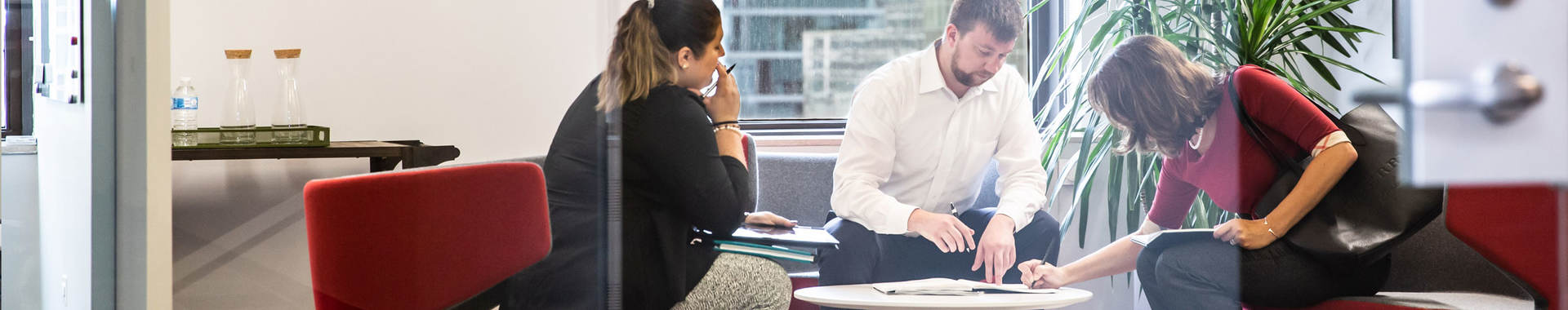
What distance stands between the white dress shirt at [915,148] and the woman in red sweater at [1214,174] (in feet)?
0.73

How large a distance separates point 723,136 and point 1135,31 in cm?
87

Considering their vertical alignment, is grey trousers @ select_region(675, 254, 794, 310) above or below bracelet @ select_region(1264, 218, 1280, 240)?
below

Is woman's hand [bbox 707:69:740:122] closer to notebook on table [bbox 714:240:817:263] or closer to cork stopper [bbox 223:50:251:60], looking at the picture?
notebook on table [bbox 714:240:817:263]

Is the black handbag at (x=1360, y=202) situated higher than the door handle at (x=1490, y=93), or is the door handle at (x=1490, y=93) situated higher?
the door handle at (x=1490, y=93)

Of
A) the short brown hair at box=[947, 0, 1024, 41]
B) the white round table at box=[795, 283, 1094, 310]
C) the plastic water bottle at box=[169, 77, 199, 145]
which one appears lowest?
the white round table at box=[795, 283, 1094, 310]

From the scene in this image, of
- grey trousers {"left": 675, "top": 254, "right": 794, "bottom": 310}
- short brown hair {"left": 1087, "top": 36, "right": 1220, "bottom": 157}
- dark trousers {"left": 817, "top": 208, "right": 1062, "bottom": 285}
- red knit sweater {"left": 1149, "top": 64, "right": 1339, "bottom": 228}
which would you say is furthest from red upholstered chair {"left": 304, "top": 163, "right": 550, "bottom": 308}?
red knit sweater {"left": 1149, "top": 64, "right": 1339, "bottom": 228}

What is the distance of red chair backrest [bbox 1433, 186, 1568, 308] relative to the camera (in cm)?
166

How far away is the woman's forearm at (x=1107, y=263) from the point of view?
194 cm

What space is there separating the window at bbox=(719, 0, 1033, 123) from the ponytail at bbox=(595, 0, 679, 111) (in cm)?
17

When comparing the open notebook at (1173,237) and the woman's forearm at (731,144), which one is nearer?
the woman's forearm at (731,144)

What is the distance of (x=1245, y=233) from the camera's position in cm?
194

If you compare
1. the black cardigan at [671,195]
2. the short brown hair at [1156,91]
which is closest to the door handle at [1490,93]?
the black cardigan at [671,195]

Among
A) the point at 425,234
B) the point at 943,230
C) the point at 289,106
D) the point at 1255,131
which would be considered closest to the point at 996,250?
the point at 943,230

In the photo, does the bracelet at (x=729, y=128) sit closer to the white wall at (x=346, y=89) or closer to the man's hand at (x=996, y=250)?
the white wall at (x=346, y=89)
